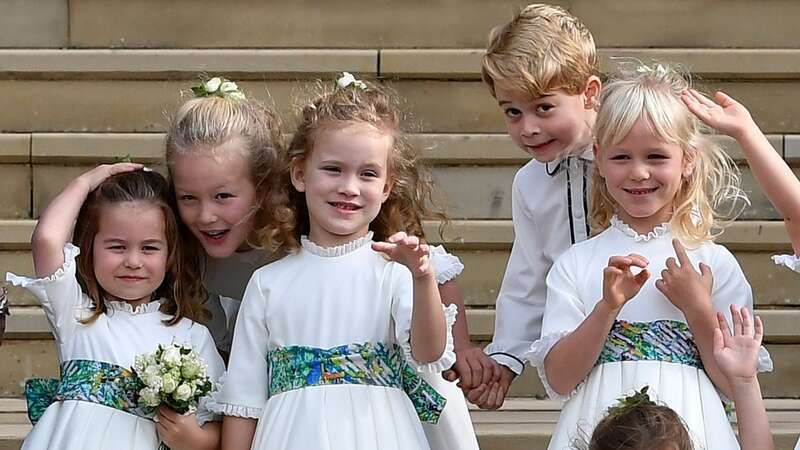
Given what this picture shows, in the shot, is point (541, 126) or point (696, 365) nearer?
point (696, 365)

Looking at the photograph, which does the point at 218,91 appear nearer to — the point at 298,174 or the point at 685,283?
the point at 298,174

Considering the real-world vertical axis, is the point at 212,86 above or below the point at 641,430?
above

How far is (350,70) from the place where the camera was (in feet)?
19.3

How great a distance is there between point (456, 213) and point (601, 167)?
215cm

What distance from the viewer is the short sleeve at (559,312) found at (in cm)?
356

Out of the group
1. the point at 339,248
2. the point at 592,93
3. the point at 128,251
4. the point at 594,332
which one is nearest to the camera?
the point at 594,332

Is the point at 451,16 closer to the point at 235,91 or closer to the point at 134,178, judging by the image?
the point at 235,91

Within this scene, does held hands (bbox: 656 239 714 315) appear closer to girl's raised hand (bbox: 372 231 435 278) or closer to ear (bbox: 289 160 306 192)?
girl's raised hand (bbox: 372 231 435 278)

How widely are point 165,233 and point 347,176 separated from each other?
575mm

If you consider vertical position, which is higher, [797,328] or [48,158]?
[48,158]

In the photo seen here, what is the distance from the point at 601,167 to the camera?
3631 millimetres

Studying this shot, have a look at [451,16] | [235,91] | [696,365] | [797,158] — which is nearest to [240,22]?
[451,16]

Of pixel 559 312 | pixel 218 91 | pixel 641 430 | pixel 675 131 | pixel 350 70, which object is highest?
pixel 350 70

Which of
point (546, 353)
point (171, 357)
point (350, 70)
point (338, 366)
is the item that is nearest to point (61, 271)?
point (171, 357)
